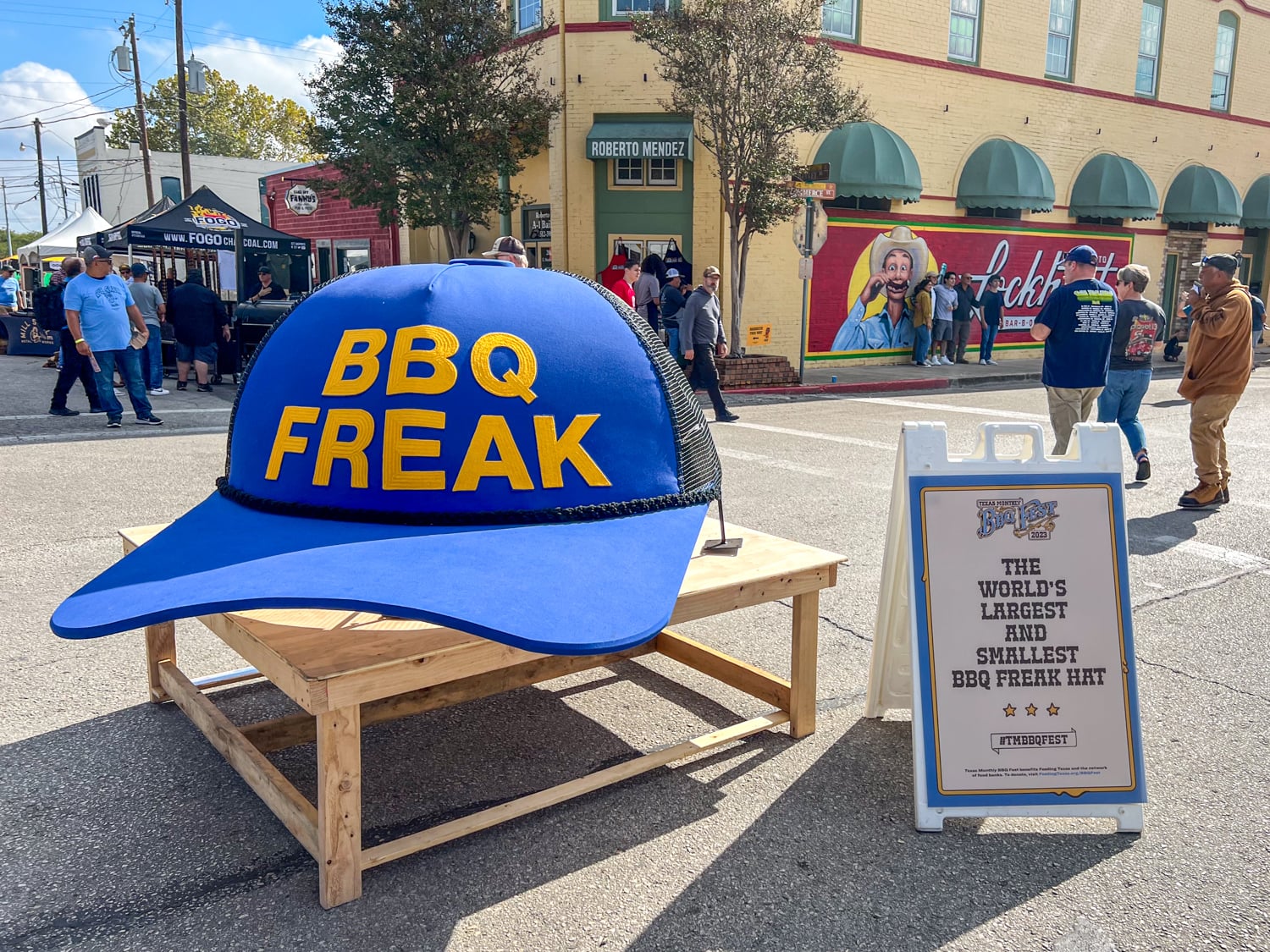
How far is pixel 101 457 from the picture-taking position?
8.95 m

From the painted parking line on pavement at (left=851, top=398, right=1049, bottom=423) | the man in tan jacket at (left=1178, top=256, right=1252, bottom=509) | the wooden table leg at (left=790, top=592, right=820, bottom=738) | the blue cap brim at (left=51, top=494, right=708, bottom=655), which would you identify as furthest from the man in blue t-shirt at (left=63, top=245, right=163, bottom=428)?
the man in tan jacket at (left=1178, top=256, right=1252, bottom=509)

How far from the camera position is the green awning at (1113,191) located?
22609 mm

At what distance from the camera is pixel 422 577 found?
82.4 inches

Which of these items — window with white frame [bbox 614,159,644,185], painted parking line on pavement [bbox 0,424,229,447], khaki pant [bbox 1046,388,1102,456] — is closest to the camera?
khaki pant [bbox 1046,388,1102,456]

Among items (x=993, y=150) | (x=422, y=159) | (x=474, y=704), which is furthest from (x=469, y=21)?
(x=474, y=704)

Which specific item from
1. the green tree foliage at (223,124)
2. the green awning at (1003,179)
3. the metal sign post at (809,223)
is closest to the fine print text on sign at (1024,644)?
the metal sign post at (809,223)

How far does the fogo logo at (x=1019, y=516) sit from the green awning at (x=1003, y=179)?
19643 millimetres

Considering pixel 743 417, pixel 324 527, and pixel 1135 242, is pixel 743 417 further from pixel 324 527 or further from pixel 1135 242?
pixel 1135 242

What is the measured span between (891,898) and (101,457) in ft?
28.2

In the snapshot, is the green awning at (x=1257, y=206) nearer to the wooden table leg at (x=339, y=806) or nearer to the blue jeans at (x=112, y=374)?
the blue jeans at (x=112, y=374)

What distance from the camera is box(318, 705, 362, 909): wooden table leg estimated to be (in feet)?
8.23

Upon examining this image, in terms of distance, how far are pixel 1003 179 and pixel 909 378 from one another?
608 cm

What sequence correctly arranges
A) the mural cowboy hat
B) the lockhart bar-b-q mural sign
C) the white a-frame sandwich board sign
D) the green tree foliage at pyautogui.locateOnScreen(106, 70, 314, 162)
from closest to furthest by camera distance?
the white a-frame sandwich board sign → the lockhart bar-b-q mural sign → the mural cowboy hat → the green tree foliage at pyautogui.locateOnScreen(106, 70, 314, 162)

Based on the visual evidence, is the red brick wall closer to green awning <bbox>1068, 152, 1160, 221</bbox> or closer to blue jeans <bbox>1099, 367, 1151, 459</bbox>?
green awning <bbox>1068, 152, 1160, 221</bbox>
